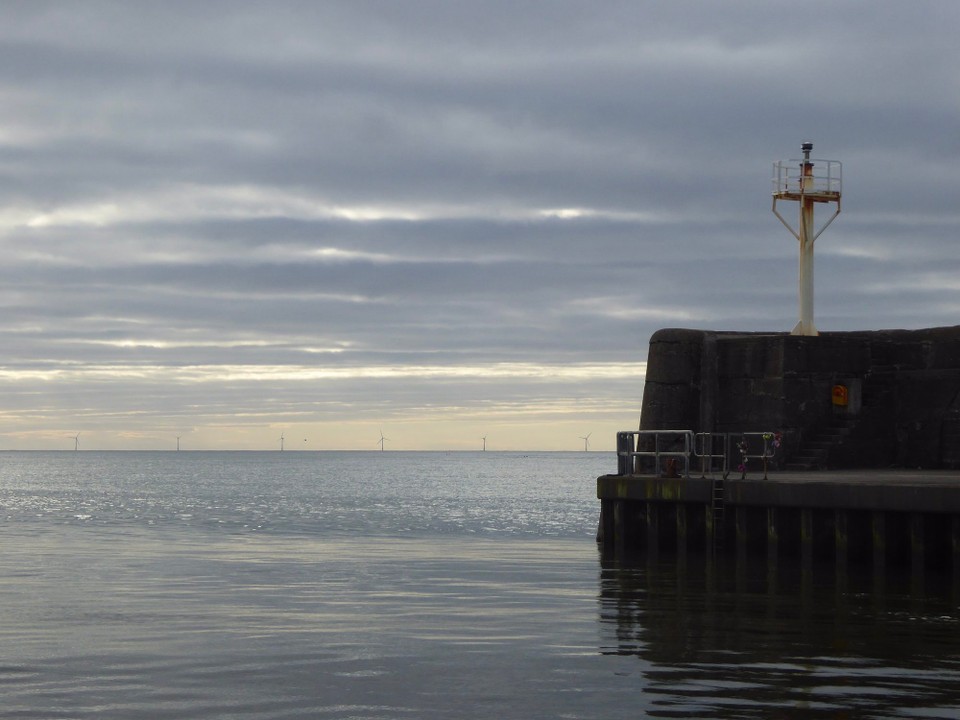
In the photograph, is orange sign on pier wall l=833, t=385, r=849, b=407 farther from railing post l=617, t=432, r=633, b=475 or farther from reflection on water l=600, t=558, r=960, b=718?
reflection on water l=600, t=558, r=960, b=718

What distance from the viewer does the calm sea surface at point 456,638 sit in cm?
1333

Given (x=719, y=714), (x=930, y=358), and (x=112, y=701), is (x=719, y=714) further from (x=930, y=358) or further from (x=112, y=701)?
(x=930, y=358)

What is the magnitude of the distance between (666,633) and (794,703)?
16.2 ft

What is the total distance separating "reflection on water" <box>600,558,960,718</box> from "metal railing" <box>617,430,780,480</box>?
9.58 ft

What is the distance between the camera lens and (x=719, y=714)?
1256cm

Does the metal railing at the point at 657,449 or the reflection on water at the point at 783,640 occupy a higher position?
the metal railing at the point at 657,449

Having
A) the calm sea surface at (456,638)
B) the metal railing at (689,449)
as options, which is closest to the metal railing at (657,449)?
the metal railing at (689,449)

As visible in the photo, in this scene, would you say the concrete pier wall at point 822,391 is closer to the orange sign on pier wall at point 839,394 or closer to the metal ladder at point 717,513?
the orange sign on pier wall at point 839,394

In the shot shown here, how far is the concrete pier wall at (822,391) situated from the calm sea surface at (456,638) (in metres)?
4.89

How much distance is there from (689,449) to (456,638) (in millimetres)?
12084

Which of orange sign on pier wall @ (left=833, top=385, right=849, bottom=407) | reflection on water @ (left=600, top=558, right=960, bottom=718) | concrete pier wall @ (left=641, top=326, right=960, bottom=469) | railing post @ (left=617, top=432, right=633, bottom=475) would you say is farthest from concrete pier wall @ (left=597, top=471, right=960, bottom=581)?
orange sign on pier wall @ (left=833, top=385, right=849, bottom=407)

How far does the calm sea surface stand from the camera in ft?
43.7

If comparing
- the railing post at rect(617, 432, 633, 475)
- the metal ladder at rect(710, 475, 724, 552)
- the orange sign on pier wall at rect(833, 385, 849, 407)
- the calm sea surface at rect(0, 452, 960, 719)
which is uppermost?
the orange sign on pier wall at rect(833, 385, 849, 407)

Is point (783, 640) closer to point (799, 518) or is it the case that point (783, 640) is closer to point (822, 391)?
point (799, 518)
